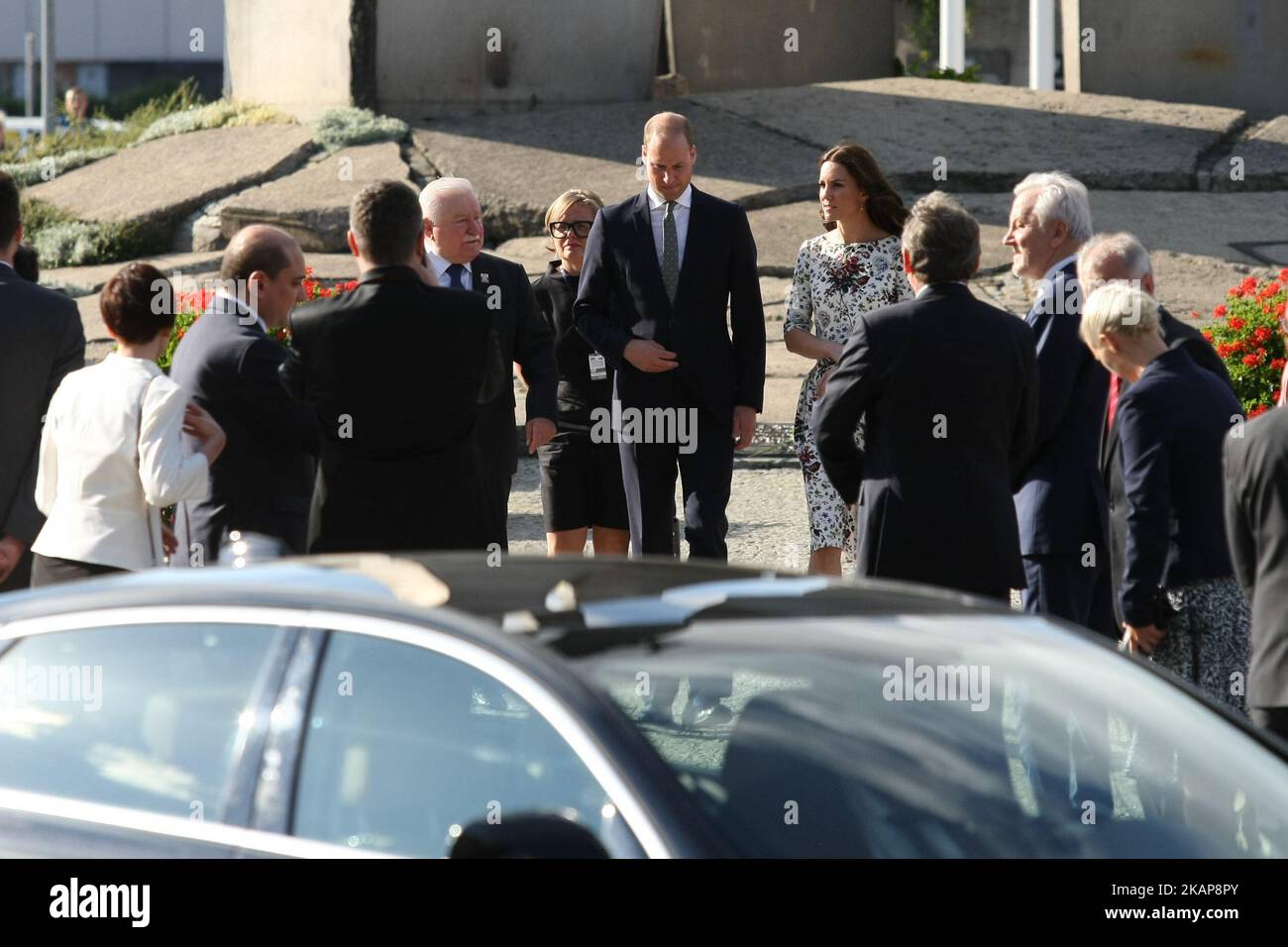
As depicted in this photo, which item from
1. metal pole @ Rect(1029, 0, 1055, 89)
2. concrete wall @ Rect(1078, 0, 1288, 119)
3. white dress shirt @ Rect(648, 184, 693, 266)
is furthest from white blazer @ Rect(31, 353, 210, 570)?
metal pole @ Rect(1029, 0, 1055, 89)

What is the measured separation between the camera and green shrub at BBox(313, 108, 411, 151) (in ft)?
49.3

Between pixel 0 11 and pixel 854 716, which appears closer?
pixel 854 716

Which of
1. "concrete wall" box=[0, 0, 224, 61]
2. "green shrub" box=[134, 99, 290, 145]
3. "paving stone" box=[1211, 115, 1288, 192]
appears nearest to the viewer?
"paving stone" box=[1211, 115, 1288, 192]

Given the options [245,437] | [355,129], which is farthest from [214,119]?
[245,437]

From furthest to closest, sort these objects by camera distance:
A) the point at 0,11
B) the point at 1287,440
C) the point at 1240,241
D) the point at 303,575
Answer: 1. the point at 0,11
2. the point at 1240,241
3. the point at 1287,440
4. the point at 303,575

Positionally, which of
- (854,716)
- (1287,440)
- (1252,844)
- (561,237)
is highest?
(561,237)

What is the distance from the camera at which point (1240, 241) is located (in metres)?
13.8

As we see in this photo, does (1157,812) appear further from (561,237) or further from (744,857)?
(561,237)

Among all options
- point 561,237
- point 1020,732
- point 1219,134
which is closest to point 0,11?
point 1219,134

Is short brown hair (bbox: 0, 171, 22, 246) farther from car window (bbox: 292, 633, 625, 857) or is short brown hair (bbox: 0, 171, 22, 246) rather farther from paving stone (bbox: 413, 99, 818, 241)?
paving stone (bbox: 413, 99, 818, 241)

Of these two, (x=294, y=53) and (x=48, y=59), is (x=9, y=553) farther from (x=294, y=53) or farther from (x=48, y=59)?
(x=48, y=59)

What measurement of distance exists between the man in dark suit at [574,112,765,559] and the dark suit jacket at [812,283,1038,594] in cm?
151

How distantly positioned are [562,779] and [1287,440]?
87.0 inches

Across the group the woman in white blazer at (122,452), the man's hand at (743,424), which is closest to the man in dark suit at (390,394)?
the woman in white blazer at (122,452)
